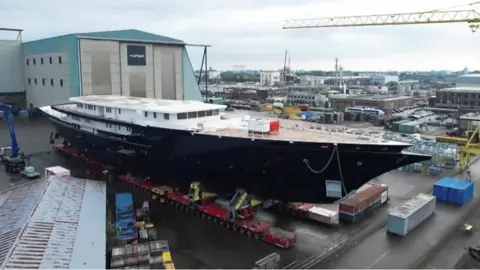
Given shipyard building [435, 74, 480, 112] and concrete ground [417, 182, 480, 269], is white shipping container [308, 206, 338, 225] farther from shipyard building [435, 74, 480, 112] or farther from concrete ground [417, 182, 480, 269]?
shipyard building [435, 74, 480, 112]

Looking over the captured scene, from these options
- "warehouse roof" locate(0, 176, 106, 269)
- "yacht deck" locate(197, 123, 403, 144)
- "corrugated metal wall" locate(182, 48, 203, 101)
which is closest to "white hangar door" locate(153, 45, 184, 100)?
"corrugated metal wall" locate(182, 48, 203, 101)

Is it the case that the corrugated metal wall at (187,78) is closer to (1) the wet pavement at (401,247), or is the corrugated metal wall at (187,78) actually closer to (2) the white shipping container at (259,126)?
(2) the white shipping container at (259,126)

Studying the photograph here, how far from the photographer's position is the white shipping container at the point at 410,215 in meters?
16.2

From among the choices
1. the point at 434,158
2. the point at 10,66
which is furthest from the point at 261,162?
the point at 10,66

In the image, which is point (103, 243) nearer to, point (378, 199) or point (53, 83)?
point (378, 199)

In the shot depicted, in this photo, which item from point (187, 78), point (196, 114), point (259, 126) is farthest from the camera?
point (187, 78)

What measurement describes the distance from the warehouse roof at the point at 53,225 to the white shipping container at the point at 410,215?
11.7 metres

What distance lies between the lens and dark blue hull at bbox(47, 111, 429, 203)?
595 inches

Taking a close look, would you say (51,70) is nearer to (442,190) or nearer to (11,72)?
(11,72)

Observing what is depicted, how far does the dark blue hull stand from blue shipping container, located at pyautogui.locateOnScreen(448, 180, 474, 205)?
23.3 feet

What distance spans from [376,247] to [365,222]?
270cm

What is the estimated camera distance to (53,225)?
1271cm

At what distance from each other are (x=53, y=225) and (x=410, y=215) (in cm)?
1412

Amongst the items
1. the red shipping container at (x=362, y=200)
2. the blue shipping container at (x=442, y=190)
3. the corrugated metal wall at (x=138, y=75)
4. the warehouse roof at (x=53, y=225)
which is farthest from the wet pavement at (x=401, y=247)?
the corrugated metal wall at (x=138, y=75)
